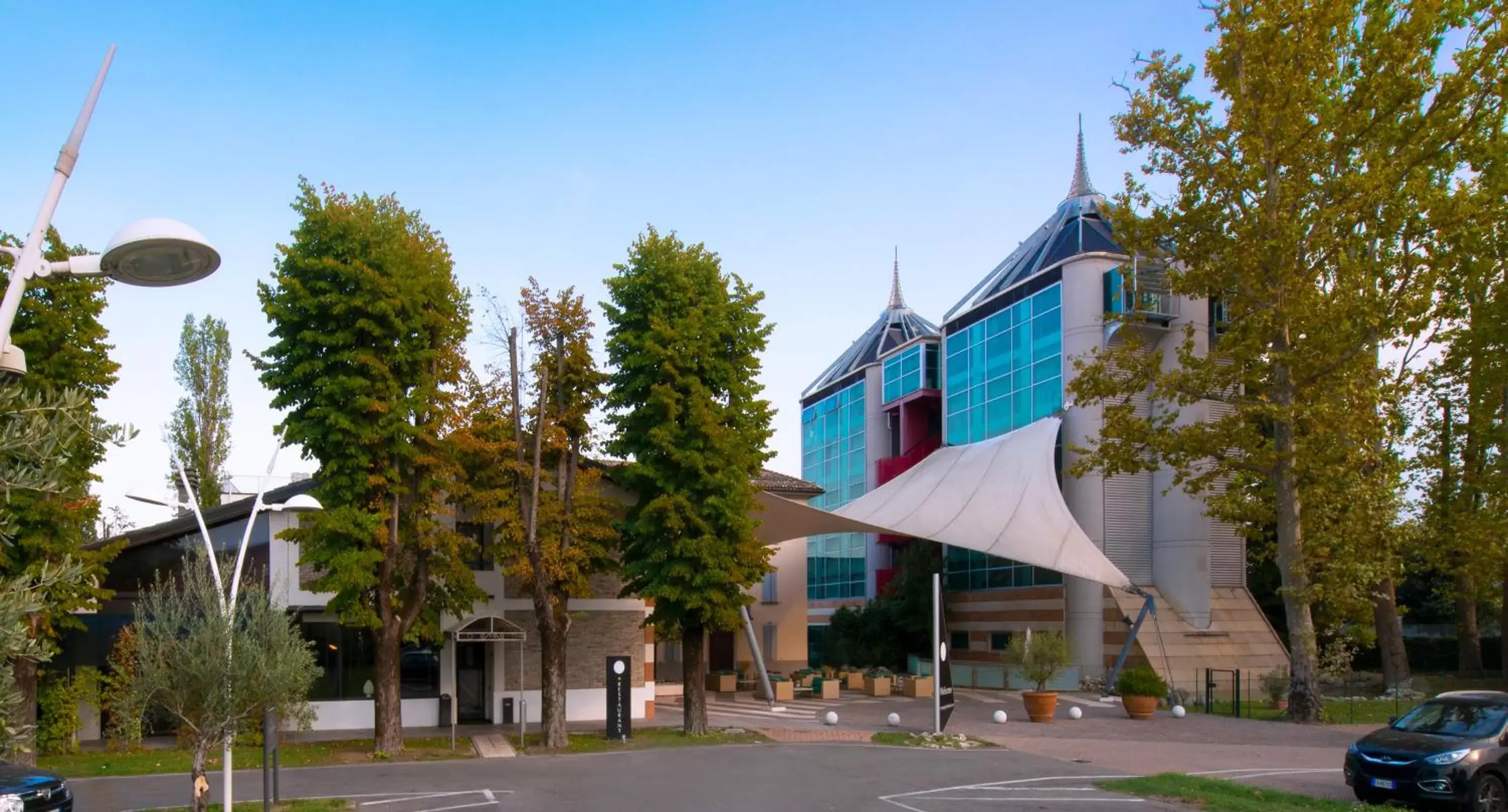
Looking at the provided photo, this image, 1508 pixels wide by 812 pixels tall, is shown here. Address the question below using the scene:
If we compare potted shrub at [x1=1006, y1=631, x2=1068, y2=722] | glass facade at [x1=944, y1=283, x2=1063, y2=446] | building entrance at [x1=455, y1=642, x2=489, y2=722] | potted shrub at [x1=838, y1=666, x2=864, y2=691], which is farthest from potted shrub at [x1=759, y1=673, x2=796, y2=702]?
glass facade at [x1=944, y1=283, x2=1063, y2=446]

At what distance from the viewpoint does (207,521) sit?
25891mm

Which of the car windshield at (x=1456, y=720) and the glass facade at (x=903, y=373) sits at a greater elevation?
the glass facade at (x=903, y=373)

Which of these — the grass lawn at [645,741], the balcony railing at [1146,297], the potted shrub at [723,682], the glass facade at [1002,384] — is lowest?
the potted shrub at [723,682]

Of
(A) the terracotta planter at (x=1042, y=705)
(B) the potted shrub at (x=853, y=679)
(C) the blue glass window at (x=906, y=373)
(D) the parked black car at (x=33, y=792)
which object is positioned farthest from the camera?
(C) the blue glass window at (x=906, y=373)

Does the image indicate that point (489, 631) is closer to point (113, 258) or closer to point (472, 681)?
point (472, 681)

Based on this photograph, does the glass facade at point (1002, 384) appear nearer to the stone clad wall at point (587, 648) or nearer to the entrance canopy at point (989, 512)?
the entrance canopy at point (989, 512)

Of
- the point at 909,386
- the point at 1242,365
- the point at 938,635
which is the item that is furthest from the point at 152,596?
the point at 909,386

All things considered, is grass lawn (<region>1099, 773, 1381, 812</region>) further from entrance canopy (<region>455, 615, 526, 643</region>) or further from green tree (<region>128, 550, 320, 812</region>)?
entrance canopy (<region>455, 615, 526, 643</region>)

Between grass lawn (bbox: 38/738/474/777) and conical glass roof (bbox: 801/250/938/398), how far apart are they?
32.5 meters

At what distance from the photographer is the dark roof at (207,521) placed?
2533 centimetres

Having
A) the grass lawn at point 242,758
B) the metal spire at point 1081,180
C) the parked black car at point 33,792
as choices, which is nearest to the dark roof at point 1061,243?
the metal spire at point 1081,180

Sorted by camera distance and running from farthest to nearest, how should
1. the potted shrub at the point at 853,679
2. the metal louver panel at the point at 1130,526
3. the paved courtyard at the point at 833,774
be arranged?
the potted shrub at the point at 853,679, the metal louver panel at the point at 1130,526, the paved courtyard at the point at 833,774

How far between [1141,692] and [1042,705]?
265cm

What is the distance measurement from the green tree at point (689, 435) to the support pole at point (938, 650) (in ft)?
12.1
